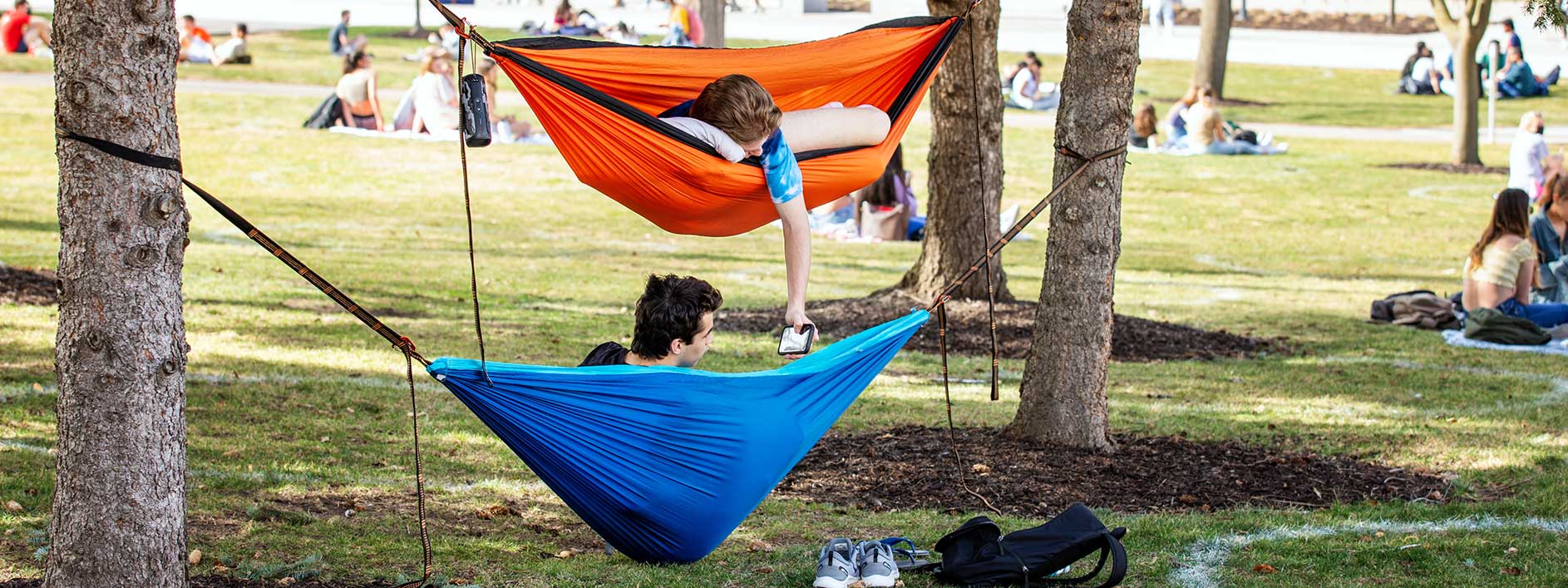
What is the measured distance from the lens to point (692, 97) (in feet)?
15.6

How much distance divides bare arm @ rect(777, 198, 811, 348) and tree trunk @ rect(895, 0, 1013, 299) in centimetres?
414

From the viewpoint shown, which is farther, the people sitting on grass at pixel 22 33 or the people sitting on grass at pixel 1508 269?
the people sitting on grass at pixel 22 33

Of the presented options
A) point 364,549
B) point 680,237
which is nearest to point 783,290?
point 680,237

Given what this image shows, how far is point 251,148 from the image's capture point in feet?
54.8

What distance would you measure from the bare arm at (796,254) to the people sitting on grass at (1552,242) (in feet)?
22.2

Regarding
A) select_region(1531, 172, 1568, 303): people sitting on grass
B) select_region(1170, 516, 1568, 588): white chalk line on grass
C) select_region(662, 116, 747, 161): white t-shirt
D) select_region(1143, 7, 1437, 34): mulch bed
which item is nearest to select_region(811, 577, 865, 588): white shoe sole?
select_region(1170, 516, 1568, 588): white chalk line on grass

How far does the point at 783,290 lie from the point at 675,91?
228 inches

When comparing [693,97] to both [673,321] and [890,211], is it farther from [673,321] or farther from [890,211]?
[890,211]

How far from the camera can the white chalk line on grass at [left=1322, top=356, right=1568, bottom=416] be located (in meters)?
6.93

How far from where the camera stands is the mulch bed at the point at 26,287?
799 centimetres

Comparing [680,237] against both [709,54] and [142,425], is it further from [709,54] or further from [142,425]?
[142,425]

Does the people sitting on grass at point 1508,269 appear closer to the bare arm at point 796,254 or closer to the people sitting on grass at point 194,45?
the bare arm at point 796,254

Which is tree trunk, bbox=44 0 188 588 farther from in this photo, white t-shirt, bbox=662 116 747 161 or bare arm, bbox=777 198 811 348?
bare arm, bbox=777 198 811 348

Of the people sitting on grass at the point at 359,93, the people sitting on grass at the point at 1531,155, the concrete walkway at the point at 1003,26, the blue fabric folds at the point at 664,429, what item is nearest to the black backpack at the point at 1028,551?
the blue fabric folds at the point at 664,429
